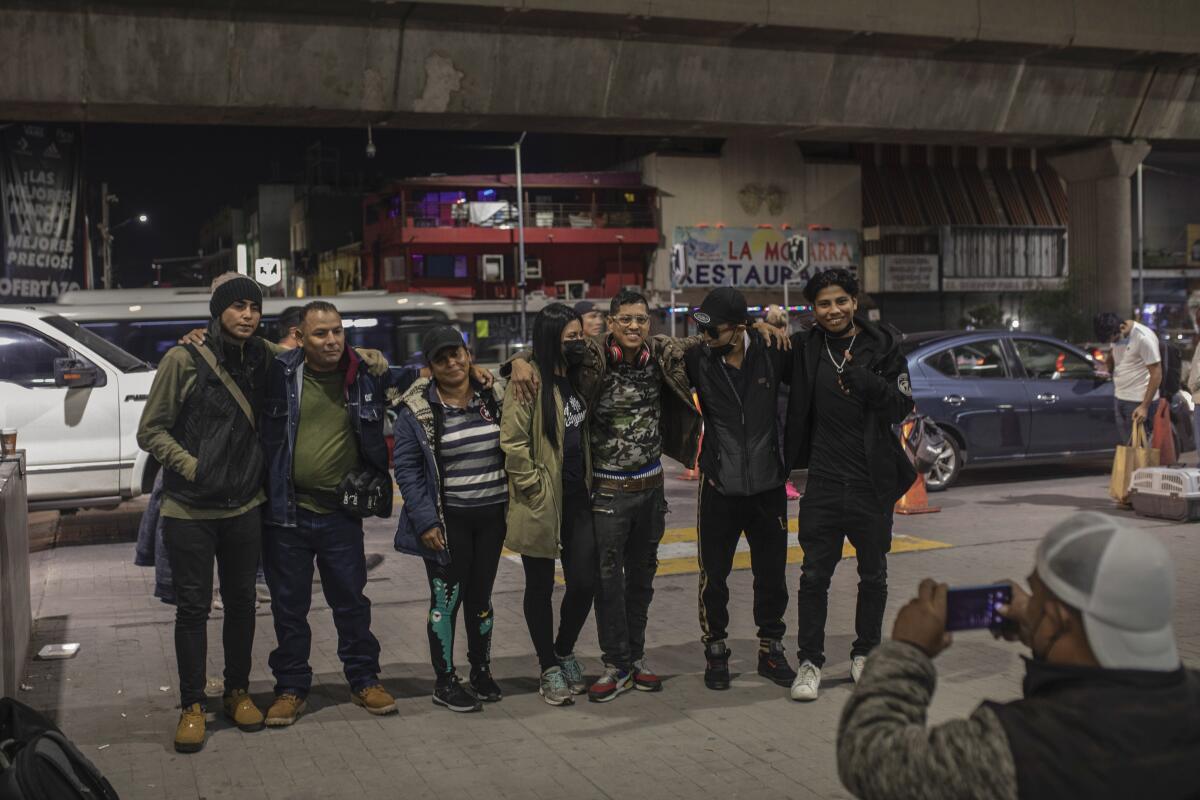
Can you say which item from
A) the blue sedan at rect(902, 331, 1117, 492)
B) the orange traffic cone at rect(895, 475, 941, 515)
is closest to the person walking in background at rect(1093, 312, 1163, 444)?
the blue sedan at rect(902, 331, 1117, 492)

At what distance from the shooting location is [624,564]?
262 inches

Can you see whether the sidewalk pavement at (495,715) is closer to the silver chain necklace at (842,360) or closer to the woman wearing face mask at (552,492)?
the woman wearing face mask at (552,492)

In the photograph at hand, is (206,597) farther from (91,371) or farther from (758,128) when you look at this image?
(758,128)

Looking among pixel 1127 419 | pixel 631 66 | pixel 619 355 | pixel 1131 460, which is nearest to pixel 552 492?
pixel 619 355

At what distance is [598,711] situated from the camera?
6.28 meters

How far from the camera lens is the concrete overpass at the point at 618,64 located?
1989 cm

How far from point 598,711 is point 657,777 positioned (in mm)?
954

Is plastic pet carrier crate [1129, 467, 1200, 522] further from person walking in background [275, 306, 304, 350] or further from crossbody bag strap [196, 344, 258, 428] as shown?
crossbody bag strap [196, 344, 258, 428]

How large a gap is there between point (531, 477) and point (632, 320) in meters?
0.90

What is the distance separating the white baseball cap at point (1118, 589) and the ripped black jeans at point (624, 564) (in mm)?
3968

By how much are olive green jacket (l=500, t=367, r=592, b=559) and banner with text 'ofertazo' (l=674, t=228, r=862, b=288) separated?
5011 centimetres

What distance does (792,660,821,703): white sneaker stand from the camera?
6336mm

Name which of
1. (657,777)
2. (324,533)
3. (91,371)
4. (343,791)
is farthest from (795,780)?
(91,371)

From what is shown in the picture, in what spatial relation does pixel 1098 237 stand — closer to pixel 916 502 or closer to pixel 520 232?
pixel 916 502
